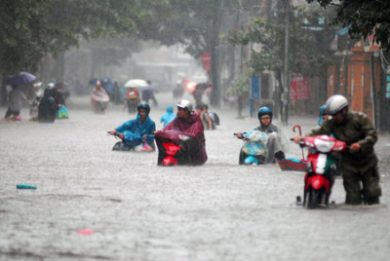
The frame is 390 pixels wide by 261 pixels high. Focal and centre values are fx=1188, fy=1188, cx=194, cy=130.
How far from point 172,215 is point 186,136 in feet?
25.2

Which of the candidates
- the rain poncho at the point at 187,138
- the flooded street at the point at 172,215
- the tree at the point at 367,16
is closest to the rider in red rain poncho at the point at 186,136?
the rain poncho at the point at 187,138

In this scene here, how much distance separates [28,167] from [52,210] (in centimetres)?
646

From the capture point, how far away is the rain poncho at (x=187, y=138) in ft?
63.4

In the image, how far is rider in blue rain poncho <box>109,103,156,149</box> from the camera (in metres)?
23.1

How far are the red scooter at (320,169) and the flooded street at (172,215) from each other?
18cm

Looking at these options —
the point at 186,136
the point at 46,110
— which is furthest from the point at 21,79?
the point at 186,136

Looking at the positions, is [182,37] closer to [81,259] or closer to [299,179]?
[299,179]

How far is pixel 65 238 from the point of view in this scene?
9891 millimetres

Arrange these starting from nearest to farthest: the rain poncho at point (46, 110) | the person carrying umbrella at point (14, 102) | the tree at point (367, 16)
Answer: the tree at point (367, 16) → the rain poncho at point (46, 110) → the person carrying umbrella at point (14, 102)

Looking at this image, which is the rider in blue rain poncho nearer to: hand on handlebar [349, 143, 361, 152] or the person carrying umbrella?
hand on handlebar [349, 143, 361, 152]

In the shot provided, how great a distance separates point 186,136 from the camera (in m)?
19.4

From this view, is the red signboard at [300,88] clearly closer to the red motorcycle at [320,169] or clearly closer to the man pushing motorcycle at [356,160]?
the man pushing motorcycle at [356,160]

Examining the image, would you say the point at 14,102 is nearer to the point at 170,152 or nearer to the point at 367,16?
the point at 170,152

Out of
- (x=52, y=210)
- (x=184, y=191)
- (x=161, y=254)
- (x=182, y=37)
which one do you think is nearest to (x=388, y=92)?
(x=184, y=191)
